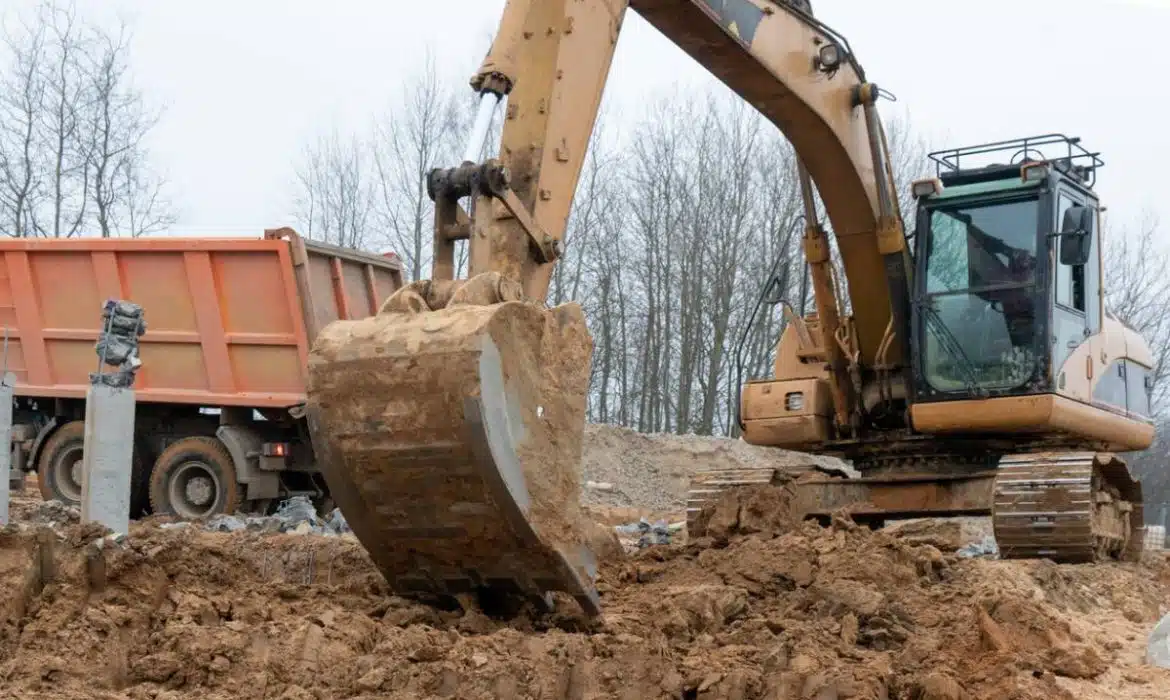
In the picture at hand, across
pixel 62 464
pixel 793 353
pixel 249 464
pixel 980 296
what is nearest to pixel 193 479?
pixel 249 464

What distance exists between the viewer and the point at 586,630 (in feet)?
17.1

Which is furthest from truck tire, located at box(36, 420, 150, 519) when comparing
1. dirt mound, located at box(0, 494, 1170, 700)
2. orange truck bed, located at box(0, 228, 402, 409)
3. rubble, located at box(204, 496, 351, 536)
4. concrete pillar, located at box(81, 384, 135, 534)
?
dirt mound, located at box(0, 494, 1170, 700)

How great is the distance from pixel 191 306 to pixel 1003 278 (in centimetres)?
728

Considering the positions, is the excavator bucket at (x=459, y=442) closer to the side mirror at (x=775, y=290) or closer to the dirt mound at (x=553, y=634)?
the dirt mound at (x=553, y=634)

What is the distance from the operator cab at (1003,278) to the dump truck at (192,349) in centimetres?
557

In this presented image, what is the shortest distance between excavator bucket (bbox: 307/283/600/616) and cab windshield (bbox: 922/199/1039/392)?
4.63 metres

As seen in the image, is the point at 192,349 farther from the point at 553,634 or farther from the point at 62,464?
the point at 553,634

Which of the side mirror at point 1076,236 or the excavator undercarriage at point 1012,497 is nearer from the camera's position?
the excavator undercarriage at point 1012,497

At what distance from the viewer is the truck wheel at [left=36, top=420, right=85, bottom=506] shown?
12594mm

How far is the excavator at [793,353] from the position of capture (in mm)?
4809

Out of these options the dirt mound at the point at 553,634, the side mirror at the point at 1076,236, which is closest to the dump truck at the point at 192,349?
the dirt mound at the point at 553,634

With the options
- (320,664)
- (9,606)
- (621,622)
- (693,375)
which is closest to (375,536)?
(320,664)

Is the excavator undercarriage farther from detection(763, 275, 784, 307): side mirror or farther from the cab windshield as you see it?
detection(763, 275, 784, 307): side mirror

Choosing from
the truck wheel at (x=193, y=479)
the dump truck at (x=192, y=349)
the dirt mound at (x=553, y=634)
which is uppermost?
the dump truck at (x=192, y=349)
